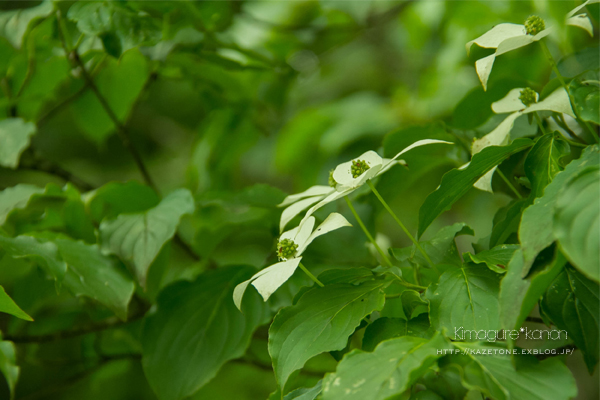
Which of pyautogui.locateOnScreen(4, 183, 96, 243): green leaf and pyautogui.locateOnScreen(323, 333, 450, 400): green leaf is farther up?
pyautogui.locateOnScreen(323, 333, 450, 400): green leaf

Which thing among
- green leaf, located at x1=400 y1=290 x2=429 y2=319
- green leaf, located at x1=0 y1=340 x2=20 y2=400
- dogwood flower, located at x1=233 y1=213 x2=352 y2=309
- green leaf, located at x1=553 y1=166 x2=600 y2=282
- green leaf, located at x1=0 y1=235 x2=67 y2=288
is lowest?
green leaf, located at x1=0 y1=340 x2=20 y2=400

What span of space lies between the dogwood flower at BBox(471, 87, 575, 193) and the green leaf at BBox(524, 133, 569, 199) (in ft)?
0.13

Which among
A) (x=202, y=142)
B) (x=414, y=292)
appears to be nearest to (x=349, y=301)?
(x=414, y=292)

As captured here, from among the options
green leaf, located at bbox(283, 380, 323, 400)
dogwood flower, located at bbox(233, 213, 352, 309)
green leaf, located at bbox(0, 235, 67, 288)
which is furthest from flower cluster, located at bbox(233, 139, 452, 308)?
green leaf, located at bbox(0, 235, 67, 288)

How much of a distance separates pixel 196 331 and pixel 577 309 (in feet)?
1.47

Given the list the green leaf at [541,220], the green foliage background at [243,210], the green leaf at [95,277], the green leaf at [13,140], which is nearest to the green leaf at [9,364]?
the green foliage background at [243,210]

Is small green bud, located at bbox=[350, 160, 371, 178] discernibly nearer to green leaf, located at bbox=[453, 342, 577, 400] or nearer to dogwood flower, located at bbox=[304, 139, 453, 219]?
dogwood flower, located at bbox=[304, 139, 453, 219]

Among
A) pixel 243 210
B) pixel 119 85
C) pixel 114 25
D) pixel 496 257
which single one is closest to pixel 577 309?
pixel 496 257

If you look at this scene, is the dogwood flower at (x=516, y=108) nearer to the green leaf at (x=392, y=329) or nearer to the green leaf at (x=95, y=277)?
the green leaf at (x=392, y=329)

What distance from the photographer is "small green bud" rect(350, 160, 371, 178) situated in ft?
1.48

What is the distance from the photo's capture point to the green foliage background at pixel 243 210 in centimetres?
38

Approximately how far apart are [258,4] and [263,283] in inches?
47.9

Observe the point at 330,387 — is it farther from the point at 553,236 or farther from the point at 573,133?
the point at 573,133

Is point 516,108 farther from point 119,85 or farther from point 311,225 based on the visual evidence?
point 119,85
